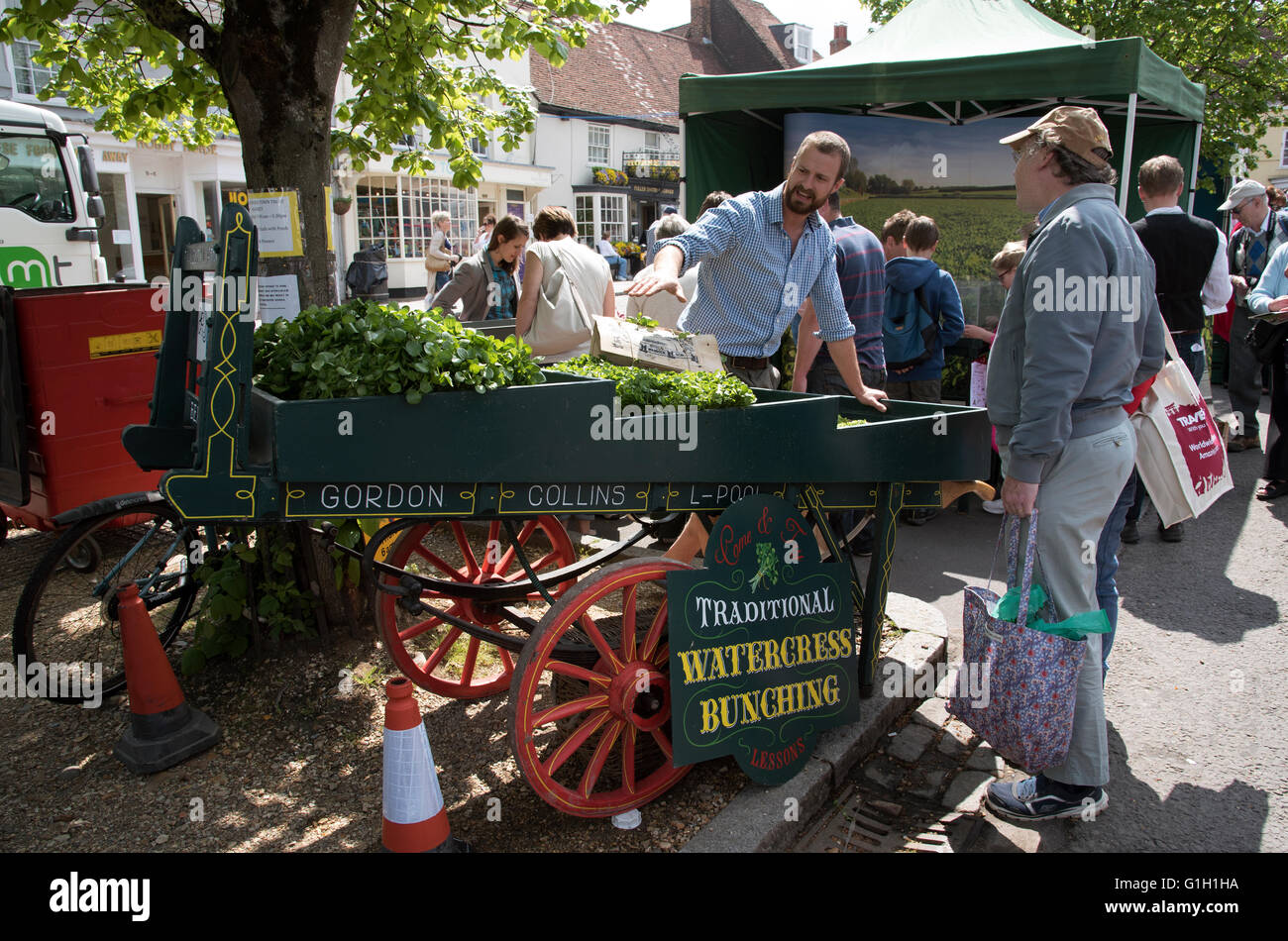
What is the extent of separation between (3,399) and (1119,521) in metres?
5.03

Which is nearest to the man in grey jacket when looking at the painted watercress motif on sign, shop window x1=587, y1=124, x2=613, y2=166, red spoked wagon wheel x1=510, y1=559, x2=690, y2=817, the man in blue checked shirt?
the painted watercress motif on sign

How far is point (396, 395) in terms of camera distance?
2391 millimetres

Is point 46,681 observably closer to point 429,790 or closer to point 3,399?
point 3,399

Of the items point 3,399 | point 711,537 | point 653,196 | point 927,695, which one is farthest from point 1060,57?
point 653,196

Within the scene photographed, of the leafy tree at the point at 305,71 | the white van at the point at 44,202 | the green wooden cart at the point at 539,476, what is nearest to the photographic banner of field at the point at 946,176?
the leafy tree at the point at 305,71

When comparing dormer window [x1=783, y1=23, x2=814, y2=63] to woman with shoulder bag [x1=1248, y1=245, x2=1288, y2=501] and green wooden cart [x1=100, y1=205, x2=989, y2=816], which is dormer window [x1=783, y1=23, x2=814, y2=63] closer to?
woman with shoulder bag [x1=1248, y1=245, x2=1288, y2=501]

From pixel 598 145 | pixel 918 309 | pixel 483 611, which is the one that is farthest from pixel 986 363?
pixel 598 145

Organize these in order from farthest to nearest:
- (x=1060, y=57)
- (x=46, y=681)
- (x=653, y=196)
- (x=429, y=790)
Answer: (x=653, y=196)
(x=1060, y=57)
(x=46, y=681)
(x=429, y=790)

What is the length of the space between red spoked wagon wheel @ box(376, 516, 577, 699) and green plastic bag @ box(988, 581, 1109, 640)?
1.57 m

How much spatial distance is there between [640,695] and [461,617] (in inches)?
39.6

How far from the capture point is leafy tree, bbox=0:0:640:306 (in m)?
3.73

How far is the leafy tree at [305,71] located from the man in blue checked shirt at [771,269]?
172 centimetres

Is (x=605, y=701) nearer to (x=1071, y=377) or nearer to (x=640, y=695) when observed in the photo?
(x=640, y=695)

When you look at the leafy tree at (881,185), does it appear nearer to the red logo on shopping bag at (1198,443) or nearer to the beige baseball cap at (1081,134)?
the red logo on shopping bag at (1198,443)
